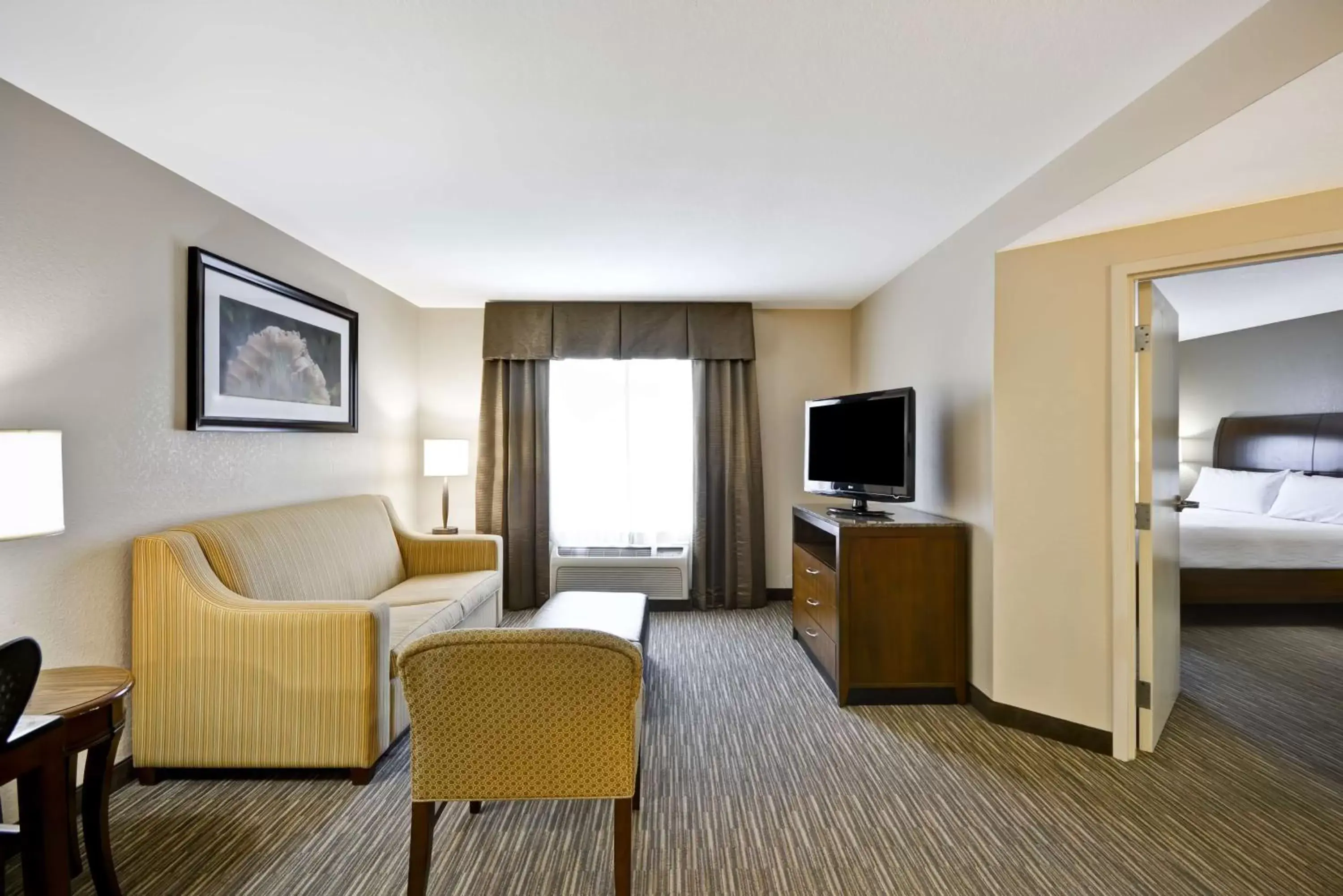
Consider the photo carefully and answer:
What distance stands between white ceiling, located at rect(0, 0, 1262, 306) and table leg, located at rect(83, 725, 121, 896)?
6.17 ft

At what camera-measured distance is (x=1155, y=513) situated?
2379mm

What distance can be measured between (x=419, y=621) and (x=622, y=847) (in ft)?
5.06

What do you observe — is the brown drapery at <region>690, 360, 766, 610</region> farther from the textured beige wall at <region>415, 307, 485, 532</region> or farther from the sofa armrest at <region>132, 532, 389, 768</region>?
the sofa armrest at <region>132, 532, 389, 768</region>

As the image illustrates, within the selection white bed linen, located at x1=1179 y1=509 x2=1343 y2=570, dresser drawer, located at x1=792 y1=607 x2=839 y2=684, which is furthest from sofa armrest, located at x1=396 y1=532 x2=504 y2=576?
white bed linen, located at x1=1179 y1=509 x2=1343 y2=570

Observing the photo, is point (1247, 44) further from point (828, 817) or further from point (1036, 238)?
point (828, 817)

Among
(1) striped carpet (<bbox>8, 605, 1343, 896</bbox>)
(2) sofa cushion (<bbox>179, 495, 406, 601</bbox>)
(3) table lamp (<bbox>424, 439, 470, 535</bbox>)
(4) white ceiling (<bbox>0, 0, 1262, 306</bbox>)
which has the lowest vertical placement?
(1) striped carpet (<bbox>8, 605, 1343, 896</bbox>)

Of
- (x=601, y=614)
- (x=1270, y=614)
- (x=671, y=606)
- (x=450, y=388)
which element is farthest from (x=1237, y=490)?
(x=450, y=388)

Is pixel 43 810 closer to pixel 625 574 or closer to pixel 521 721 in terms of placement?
pixel 521 721

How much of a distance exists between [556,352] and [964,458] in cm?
291

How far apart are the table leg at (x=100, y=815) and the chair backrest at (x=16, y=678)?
18.8 inches

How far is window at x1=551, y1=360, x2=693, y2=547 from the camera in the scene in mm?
4688

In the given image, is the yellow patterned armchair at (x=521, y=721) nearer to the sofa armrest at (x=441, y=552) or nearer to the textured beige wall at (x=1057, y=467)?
the textured beige wall at (x=1057, y=467)

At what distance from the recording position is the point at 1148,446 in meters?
2.36

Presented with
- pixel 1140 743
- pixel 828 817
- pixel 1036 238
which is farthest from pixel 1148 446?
pixel 828 817
